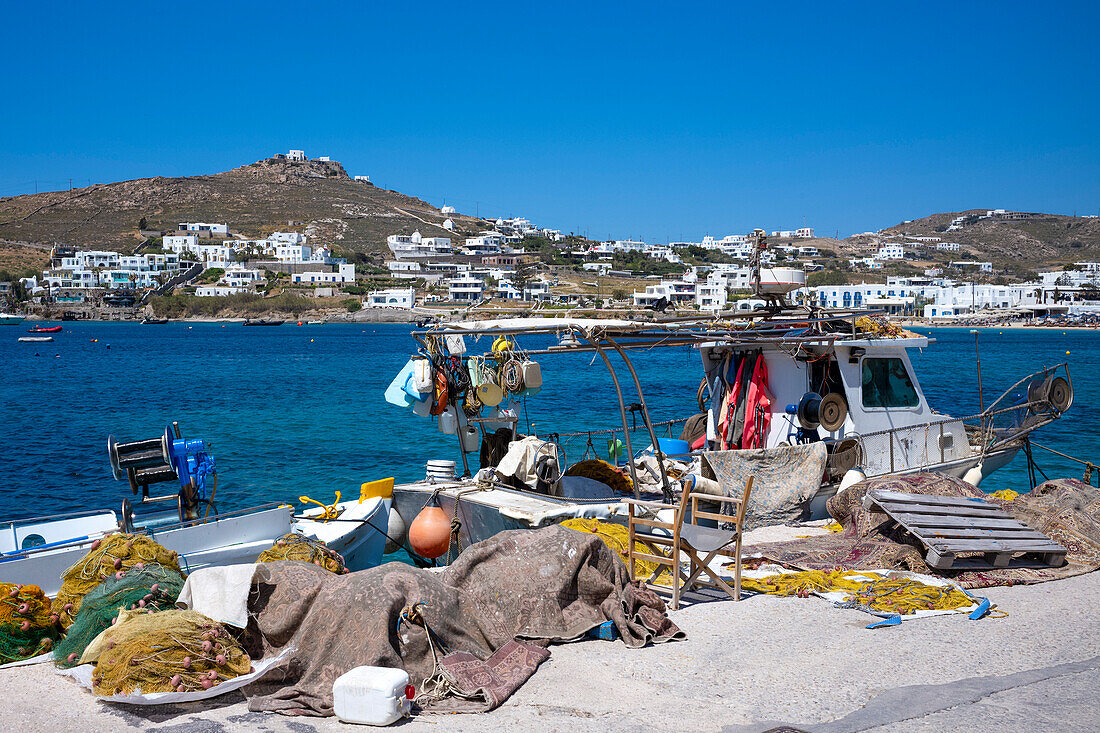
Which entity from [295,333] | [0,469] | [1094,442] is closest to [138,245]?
[295,333]

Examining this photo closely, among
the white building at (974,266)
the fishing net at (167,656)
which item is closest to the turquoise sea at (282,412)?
the fishing net at (167,656)

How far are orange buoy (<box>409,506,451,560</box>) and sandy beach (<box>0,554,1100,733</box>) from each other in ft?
10.3

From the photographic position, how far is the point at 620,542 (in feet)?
28.9

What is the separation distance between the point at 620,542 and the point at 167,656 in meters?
4.37

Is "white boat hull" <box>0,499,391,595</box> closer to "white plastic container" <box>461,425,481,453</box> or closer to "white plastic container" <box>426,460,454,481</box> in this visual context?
"white plastic container" <box>426,460,454,481</box>

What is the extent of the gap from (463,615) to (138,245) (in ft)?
606

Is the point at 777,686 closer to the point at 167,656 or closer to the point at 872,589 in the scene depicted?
the point at 872,589

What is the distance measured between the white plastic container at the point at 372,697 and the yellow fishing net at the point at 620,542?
3174 mm

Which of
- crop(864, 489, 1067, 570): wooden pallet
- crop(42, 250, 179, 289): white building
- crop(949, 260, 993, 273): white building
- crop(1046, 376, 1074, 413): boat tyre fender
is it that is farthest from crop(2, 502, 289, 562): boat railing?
crop(949, 260, 993, 273): white building

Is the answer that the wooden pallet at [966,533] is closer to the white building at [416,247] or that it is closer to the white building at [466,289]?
the white building at [466,289]

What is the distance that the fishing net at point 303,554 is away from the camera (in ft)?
27.6

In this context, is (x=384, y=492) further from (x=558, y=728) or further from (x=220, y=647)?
(x=558, y=728)

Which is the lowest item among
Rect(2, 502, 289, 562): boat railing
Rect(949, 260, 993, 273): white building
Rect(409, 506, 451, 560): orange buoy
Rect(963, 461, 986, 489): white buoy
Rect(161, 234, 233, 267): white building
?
Rect(963, 461, 986, 489): white buoy

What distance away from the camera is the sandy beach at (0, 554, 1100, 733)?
5449mm
